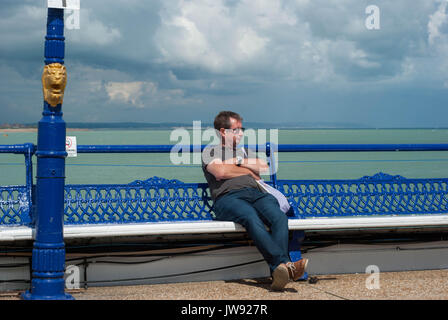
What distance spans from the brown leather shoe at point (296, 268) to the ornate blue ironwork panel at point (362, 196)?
754mm

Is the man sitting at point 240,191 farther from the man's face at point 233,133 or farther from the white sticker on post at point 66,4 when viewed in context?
the white sticker on post at point 66,4

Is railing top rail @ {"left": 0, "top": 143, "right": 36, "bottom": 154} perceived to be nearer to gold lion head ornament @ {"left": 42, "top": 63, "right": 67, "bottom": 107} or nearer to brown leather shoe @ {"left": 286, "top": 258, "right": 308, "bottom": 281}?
gold lion head ornament @ {"left": 42, "top": 63, "right": 67, "bottom": 107}

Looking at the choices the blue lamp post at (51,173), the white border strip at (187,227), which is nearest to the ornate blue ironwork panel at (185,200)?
the white border strip at (187,227)

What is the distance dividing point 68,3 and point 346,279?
368cm

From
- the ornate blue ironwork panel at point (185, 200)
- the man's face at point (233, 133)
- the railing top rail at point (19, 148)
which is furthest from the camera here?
the man's face at point (233, 133)

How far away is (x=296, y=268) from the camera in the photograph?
577cm

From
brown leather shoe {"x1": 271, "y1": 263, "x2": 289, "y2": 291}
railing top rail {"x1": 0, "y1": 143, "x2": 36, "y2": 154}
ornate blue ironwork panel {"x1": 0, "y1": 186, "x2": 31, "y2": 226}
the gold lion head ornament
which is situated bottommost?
brown leather shoe {"x1": 271, "y1": 263, "x2": 289, "y2": 291}

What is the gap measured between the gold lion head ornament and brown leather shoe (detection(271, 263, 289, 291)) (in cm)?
227

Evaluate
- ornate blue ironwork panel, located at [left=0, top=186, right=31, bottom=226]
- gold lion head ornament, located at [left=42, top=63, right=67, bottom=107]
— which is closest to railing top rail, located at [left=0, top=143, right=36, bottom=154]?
ornate blue ironwork panel, located at [left=0, top=186, right=31, bottom=226]

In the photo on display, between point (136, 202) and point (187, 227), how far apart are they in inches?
24.6

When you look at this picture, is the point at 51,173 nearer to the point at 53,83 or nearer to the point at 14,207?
the point at 53,83

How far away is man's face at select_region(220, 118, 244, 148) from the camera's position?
620 cm

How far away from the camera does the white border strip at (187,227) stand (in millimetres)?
5670

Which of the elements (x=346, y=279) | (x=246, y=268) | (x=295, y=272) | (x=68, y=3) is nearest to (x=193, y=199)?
(x=246, y=268)
